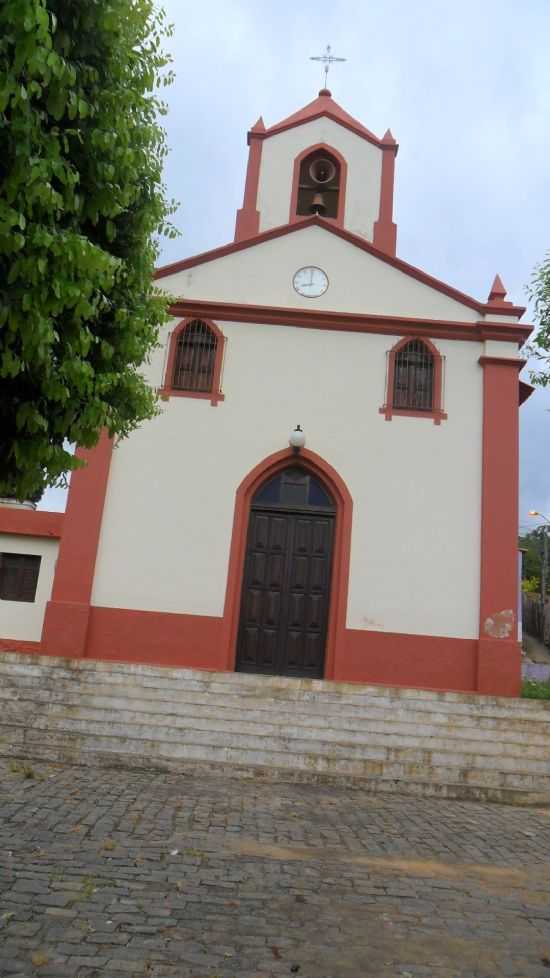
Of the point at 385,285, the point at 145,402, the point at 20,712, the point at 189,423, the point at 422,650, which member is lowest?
the point at 20,712

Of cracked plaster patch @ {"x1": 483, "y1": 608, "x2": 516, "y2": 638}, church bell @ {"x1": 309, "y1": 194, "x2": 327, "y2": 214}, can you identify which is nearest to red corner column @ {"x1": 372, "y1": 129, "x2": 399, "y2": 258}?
church bell @ {"x1": 309, "y1": 194, "x2": 327, "y2": 214}

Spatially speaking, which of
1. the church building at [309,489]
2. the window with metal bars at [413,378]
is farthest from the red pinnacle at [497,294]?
the window with metal bars at [413,378]

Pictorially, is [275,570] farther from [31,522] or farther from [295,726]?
[31,522]

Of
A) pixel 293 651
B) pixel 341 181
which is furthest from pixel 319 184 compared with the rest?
pixel 293 651

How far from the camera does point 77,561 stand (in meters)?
11.2

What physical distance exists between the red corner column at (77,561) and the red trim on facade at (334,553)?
205 centimetres

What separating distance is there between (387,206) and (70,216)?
36.6 feet

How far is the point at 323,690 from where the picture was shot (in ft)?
31.3

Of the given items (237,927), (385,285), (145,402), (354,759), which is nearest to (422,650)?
(354,759)

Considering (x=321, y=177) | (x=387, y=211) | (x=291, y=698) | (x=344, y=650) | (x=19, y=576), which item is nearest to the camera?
(x=291, y=698)

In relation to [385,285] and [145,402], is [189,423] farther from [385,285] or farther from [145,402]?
[145,402]

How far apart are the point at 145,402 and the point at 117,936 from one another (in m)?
3.65

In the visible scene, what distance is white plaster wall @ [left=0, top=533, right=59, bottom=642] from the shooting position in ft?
42.3

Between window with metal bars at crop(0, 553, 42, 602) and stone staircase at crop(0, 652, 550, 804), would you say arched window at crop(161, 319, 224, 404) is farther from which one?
stone staircase at crop(0, 652, 550, 804)
